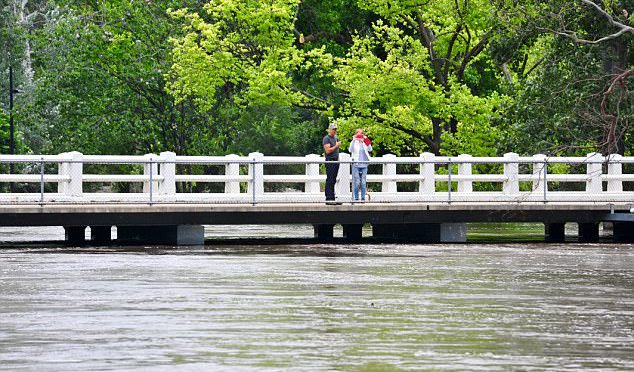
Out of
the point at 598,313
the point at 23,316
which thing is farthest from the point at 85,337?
the point at 598,313

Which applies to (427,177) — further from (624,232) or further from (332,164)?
(624,232)

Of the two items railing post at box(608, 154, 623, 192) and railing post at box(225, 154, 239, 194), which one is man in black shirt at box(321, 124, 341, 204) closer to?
railing post at box(225, 154, 239, 194)

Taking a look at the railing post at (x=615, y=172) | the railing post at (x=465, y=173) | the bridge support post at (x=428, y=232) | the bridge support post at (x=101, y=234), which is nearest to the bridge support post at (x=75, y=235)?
the bridge support post at (x=101, y=234)

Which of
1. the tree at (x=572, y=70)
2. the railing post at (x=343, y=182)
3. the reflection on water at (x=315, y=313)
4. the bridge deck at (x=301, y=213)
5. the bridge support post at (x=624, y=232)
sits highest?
the tree at (x=572, y=70)

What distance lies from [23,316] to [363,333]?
12.9 ft

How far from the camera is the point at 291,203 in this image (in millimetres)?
31281

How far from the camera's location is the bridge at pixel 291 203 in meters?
29.6

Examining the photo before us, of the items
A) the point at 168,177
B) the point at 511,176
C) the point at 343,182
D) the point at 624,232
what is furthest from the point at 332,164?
the point at 624,232

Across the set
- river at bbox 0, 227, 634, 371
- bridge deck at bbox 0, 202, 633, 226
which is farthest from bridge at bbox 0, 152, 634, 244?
river at bbox 0, 227, 634, 371

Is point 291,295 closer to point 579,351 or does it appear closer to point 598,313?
point 598,313

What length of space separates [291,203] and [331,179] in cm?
115

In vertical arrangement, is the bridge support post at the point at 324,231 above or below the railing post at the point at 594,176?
below

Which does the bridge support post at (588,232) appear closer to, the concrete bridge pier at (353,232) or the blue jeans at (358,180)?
the concrete bridge pier at (353,232)

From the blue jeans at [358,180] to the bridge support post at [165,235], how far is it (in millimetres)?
3391
